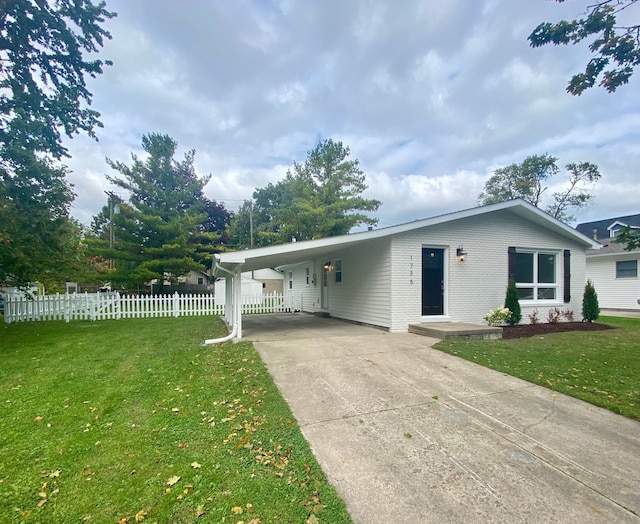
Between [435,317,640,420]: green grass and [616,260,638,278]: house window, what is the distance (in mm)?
9642

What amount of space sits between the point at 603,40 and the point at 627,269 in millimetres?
15538

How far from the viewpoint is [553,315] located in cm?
971

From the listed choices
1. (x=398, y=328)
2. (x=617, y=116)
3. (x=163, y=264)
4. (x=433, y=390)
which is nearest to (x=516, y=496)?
(x=433, y=390)

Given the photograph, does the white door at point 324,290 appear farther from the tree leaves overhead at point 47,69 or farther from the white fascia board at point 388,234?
the tree leaves overhead at point 47,69

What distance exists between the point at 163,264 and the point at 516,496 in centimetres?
2045

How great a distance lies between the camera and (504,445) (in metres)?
2.81

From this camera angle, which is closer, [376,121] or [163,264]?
[376,121]

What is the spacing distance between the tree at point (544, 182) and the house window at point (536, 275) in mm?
16369

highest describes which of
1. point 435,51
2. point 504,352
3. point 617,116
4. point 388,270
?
→ point 435,51

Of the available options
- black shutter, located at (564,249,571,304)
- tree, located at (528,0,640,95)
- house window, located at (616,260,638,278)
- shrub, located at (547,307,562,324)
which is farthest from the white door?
house window, located at (616,260,638,278)

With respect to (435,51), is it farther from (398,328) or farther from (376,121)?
(398,328)

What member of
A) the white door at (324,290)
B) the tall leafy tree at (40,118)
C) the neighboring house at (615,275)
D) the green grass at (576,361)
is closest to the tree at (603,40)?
the green grass at (576,361)

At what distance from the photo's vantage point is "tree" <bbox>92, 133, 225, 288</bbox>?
19453mm

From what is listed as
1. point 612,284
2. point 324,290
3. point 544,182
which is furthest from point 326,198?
point 612,284
